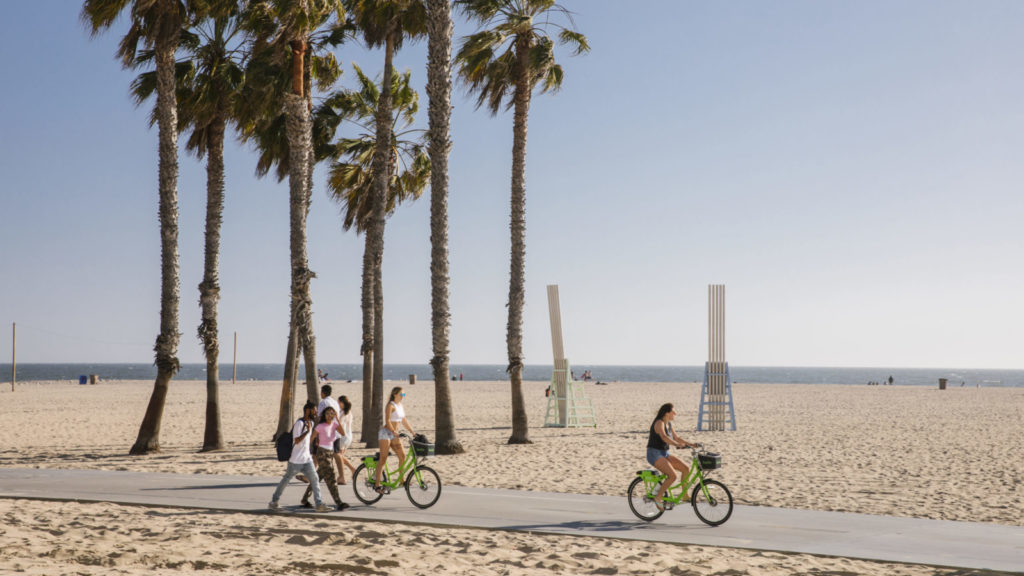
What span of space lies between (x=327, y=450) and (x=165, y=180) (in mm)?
11079

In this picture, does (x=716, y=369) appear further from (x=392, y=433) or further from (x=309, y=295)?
(x=392, y=433)

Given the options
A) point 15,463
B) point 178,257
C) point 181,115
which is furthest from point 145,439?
point 181,115

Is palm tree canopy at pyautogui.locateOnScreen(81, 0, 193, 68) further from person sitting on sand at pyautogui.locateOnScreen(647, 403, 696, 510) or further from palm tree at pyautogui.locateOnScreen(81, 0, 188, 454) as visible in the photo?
person sitting on sand at pyautogui.locateOnScreen(647, 403, 696, 510)

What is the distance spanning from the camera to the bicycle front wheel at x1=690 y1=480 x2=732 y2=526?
10.5 metres

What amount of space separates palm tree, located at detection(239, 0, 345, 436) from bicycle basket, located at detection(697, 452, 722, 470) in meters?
11.8

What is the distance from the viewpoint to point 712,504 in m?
10.6

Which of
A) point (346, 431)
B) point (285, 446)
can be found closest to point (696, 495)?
point (285, 446)

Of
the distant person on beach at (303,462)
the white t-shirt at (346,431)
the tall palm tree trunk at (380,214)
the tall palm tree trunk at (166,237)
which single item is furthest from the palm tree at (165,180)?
the distant person on beach at (303,462)

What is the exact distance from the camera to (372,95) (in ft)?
80.1

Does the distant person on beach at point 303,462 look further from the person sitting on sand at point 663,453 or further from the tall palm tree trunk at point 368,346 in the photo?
the tall palm tree trunk at point 368,346

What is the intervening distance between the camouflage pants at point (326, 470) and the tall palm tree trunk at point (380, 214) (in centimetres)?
911

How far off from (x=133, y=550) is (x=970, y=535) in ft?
30.6

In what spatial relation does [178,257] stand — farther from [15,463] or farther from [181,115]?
[15,463]

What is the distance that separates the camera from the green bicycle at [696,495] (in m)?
10.5
